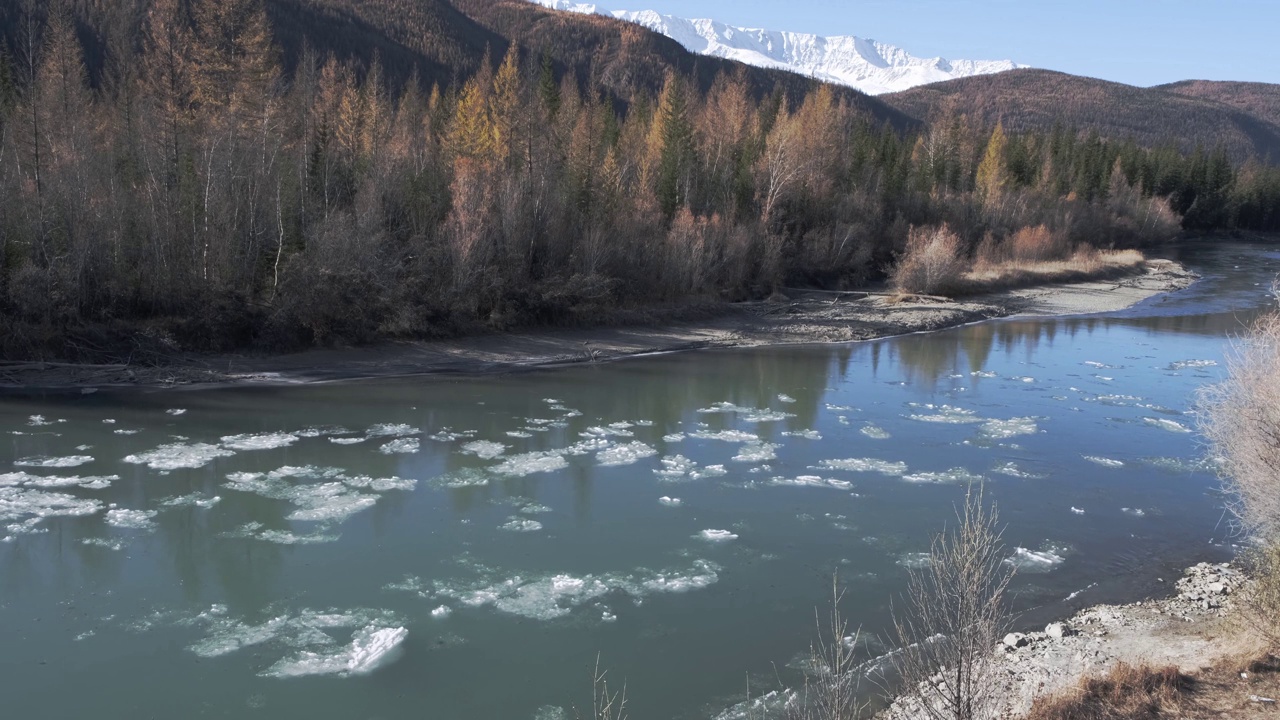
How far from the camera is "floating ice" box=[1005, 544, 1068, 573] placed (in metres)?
13.8

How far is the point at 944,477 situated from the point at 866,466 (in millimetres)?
1561

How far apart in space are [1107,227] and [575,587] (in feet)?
249

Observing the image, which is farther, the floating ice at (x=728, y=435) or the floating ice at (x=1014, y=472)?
the floating ice at (x=728, y=435)

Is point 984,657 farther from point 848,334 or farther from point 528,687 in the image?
point 848,334

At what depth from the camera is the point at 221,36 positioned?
3058cm

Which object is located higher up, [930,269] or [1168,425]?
[930,269]

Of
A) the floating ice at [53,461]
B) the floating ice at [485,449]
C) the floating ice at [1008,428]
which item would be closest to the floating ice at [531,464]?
the floating ice at [485,449]

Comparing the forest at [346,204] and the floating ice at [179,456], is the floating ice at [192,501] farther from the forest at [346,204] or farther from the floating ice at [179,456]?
the forest at [346,204]

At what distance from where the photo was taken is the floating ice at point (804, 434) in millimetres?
21422

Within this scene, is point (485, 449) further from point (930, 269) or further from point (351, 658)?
point (930, 269)

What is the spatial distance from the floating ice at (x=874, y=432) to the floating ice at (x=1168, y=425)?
709cm

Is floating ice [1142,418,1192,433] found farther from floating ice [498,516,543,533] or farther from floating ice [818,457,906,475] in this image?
floating ice [498,516,543,533]

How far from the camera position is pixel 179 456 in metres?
18.0

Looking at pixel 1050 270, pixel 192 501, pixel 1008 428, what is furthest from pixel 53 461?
pixel 1050 270
